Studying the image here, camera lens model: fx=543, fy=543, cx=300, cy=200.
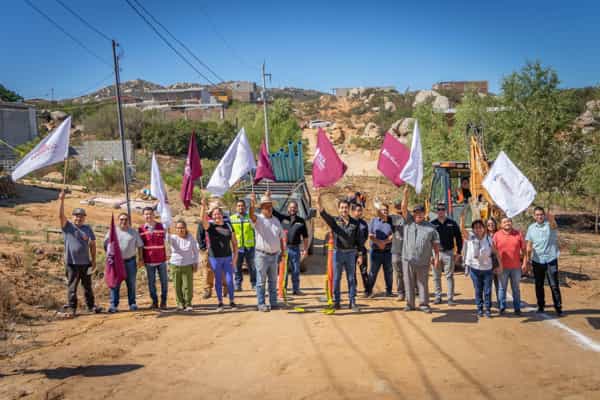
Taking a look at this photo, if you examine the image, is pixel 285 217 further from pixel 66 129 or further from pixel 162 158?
pixel 162 158

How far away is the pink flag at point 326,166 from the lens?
927 cm

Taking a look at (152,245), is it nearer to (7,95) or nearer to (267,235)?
(267,235)

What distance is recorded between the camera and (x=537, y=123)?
2044cm

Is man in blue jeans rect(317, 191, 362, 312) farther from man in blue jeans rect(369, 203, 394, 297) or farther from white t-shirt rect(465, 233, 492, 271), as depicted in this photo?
white t-shirt rect(465, 233, 492, 271)

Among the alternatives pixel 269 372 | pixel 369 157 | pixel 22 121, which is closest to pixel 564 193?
pixel 269 372

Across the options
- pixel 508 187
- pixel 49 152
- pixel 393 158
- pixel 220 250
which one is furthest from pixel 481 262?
pixel 49 152

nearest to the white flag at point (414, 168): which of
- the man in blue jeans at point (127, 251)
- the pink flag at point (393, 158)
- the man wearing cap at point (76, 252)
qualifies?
the pink flag at point (393, 158)

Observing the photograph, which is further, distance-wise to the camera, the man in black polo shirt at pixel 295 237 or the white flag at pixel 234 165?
the man in black polo shirt at pixel 295 237

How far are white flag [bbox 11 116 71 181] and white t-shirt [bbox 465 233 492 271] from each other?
21.2ft

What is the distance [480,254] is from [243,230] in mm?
4573

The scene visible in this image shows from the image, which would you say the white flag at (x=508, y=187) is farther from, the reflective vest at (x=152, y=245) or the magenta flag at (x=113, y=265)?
the magenta flag at (x=113, y=265)

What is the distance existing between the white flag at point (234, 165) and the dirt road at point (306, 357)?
2405 mm

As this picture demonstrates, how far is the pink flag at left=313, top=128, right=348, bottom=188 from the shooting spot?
9266 millimetres

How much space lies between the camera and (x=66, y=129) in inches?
337
